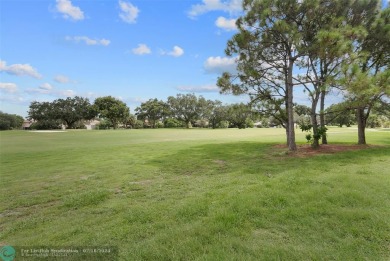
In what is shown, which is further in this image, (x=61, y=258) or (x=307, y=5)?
(x=307, y=5)

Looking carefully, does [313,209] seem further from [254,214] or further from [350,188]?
[350,188]

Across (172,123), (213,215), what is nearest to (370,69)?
(213,215)

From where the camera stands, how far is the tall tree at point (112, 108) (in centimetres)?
6412

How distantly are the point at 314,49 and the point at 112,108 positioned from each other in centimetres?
5897

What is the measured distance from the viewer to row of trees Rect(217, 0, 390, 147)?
33.8 feet

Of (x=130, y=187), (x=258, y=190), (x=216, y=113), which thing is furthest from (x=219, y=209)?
(x=216, y=113)

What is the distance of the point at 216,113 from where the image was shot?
239ft

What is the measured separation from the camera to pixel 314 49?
11164mm

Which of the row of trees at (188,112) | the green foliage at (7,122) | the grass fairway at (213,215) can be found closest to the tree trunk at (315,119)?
the grass fairway at (213,215)

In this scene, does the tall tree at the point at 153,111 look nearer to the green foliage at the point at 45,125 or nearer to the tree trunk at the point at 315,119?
the green foliage at the point at 45,125

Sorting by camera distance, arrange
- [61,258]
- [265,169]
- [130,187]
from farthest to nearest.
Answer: [265,169] → [130,187] → [61,258]

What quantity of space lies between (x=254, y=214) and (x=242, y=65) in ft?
35.7

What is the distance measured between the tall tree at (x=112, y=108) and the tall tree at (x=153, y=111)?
7.98 metres

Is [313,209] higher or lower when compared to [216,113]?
lower
